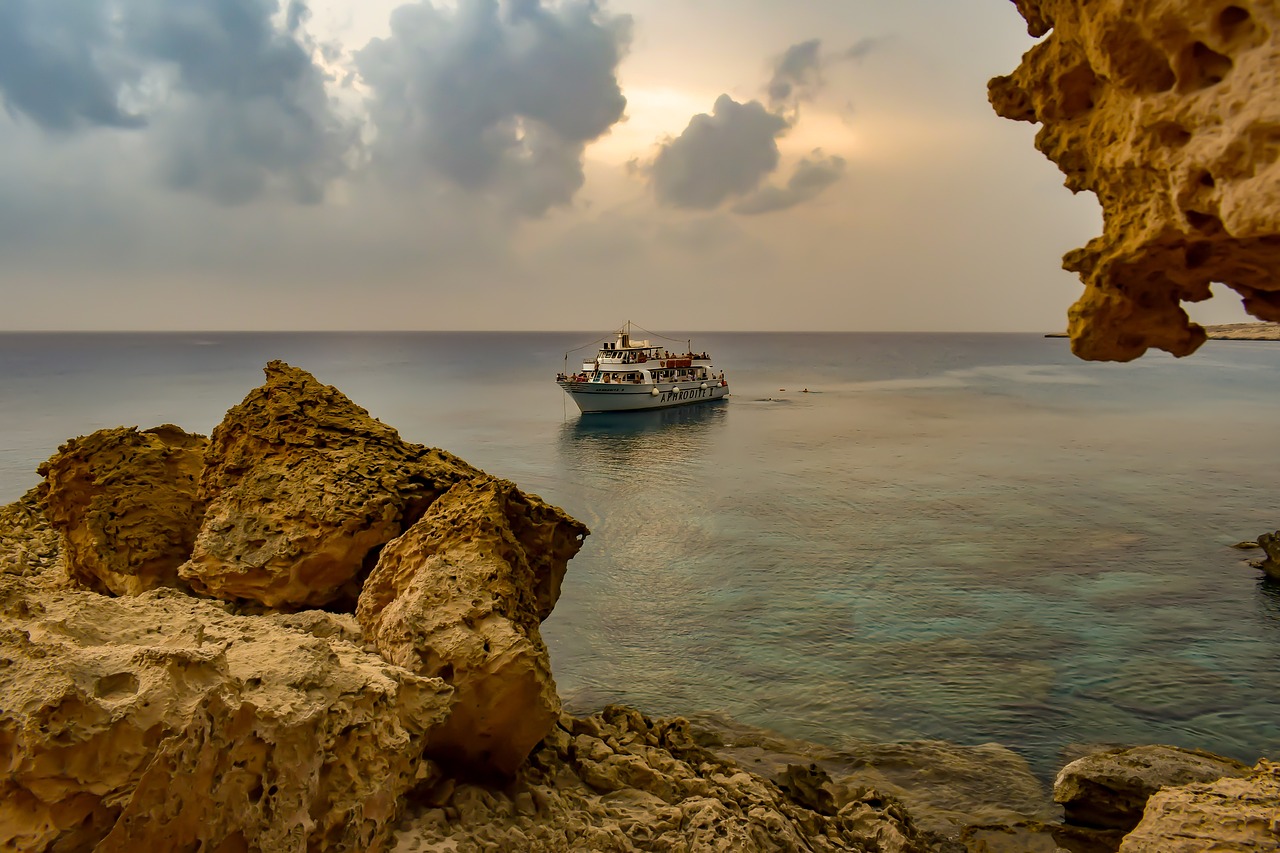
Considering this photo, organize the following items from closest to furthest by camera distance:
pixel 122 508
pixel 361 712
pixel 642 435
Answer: pixel 361 712 → pixel 122 508 → pixel 642 435

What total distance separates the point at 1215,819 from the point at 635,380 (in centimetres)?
4991

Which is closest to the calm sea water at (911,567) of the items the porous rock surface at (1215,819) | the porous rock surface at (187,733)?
the porous rock surface at (1215,819)

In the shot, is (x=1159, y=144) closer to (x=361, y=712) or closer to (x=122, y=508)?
(x=361, y=712)

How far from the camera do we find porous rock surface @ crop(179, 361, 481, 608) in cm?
739

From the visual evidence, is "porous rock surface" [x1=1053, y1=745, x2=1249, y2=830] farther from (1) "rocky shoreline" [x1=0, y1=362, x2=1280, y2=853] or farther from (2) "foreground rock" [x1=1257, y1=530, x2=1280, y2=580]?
(2) "foreground rock" [x1=1257, y1=530, x2=1280, y2=580]

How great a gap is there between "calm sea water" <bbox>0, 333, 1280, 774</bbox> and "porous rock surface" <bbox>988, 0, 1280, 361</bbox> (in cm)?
767

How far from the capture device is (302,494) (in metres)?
7.72

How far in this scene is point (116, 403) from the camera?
52000 millimetres

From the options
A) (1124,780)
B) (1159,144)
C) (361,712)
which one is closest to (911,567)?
(1124,780)

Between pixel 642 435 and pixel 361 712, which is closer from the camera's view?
pixel 361 712

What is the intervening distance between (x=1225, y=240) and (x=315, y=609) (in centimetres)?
765

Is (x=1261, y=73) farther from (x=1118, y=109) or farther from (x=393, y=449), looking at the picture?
(x=393, y=449)

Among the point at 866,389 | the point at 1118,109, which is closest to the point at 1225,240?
the point at 1118,109

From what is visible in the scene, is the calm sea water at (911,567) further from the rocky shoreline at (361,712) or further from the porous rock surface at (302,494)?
the porous rock surface at (302,494)
